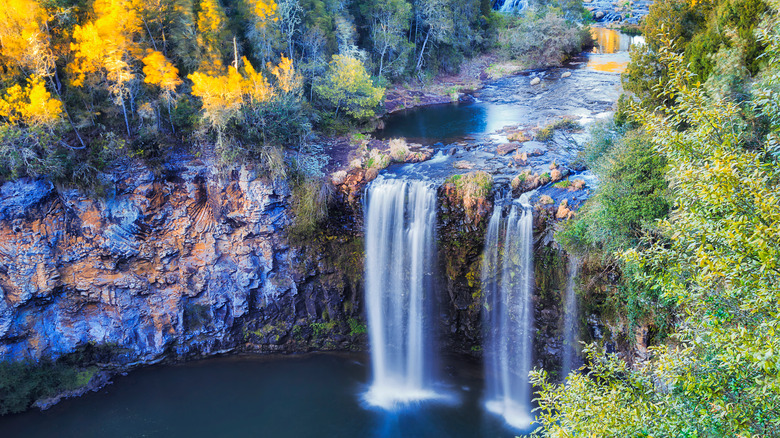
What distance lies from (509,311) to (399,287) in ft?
16.2

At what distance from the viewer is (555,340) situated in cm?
1872

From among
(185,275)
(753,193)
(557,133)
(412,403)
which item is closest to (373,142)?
(557,133)

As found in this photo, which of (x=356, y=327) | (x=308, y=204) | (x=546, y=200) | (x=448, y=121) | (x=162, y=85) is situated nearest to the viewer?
(x=546, y=200)

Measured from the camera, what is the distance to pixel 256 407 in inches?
768

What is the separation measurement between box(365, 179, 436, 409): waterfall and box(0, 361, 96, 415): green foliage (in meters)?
12.8

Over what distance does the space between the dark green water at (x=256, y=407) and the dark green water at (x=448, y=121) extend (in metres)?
14.6

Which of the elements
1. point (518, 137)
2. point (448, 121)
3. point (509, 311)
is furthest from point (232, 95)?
point (448, 121)

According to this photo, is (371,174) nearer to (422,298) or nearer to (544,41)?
(422,298)

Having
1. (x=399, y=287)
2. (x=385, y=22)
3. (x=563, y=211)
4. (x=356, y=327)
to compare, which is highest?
(x=385, y=22)

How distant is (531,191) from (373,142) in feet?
36.5

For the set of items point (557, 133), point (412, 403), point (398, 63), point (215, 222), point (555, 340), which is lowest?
point (412, 403)

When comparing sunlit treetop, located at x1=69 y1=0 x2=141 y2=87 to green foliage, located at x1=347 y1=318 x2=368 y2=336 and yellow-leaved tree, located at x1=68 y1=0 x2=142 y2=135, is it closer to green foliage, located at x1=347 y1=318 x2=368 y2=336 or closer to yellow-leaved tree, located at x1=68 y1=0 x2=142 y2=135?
yellow-leaved tree, located at x1=68 y1=0 x2=142 y2=135

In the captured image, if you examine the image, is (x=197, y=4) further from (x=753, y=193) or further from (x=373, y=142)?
(x=753, y=193)

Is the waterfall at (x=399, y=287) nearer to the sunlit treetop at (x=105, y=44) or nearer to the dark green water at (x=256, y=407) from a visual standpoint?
the dark green water at (x=256, y=407)
